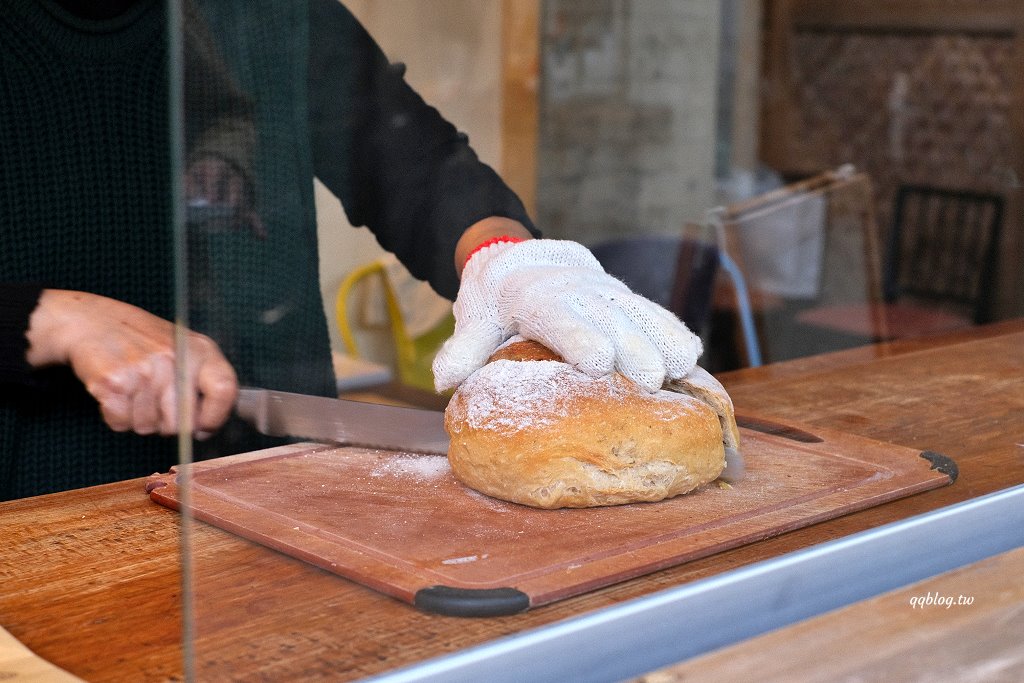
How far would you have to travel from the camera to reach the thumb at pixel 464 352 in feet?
2.79

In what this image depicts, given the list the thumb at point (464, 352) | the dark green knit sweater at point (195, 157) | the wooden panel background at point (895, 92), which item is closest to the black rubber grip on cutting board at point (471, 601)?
the dark green knit sweater at point (195, 157)

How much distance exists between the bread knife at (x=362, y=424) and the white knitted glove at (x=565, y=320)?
52 mm

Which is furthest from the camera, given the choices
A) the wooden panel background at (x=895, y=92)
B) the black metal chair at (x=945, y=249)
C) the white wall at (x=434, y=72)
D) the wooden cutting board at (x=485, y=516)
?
the wooden panel background at (x=895, y=92)

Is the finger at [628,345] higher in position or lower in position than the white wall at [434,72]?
lower

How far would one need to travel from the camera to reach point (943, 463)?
84 cm

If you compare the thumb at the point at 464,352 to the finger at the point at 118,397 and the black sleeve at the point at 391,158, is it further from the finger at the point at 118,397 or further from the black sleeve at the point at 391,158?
the finger at the point at 118,397

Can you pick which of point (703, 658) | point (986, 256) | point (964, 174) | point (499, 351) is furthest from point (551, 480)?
point (964, 174)

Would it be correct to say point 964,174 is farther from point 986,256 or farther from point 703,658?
point 703,658

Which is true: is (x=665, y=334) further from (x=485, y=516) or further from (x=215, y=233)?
(x=215, y=233)

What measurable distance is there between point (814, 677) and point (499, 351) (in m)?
0.38

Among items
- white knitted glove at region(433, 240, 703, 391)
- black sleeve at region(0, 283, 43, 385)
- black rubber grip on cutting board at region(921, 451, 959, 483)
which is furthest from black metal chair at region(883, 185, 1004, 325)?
black sleeve at region(0, 283, 43, 385)

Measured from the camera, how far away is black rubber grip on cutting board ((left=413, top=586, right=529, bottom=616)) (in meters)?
0.62

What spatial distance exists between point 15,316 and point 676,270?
3.15 ft

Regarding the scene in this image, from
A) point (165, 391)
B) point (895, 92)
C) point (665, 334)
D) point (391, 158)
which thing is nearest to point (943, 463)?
point (665, 334)
